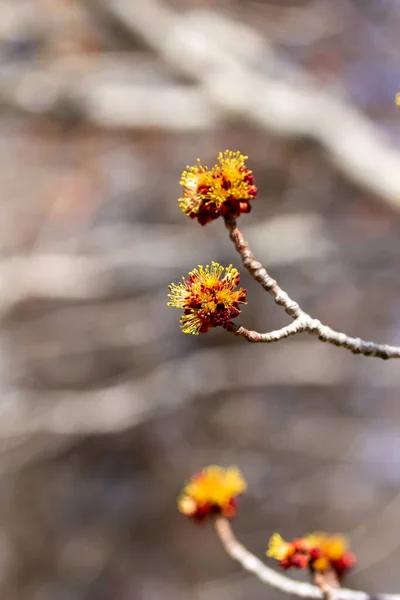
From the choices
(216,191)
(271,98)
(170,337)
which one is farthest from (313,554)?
(170,337)

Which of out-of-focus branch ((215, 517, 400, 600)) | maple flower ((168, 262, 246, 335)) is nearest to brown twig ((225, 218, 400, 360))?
maple flower ((168, 262, 246, 335))

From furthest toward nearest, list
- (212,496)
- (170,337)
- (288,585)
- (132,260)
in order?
(170,337) → (132,260) → (212,496) → (288,585)

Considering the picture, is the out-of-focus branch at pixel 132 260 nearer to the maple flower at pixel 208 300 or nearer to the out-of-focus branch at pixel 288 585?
the out-of-focus branch at pixel 288 585

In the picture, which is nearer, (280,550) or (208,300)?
(208,300)

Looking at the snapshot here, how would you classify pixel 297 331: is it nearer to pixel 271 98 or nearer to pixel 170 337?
pixel 271 98

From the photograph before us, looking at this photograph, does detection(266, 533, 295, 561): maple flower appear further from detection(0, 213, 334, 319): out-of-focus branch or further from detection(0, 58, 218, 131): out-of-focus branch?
detection(0, 213, 334, 319): out-of-focus branch

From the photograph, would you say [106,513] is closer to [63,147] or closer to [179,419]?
[179,419]
